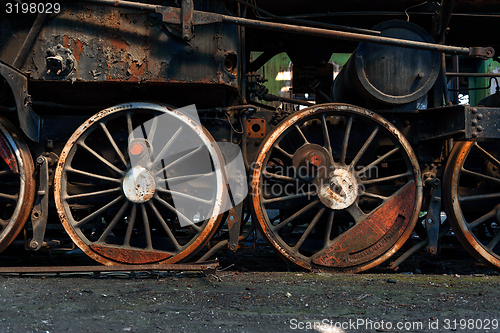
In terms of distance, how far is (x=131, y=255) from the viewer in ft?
11.1

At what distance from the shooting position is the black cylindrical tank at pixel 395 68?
12.0ft

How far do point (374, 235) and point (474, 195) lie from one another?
1159 millimetres

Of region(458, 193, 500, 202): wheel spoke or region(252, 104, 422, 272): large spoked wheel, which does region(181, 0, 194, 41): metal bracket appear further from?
region(458, 193, 500, 202): wheel spoke

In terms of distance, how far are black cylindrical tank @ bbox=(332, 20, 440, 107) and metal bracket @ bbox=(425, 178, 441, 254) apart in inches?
32.4

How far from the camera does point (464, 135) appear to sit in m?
3.40

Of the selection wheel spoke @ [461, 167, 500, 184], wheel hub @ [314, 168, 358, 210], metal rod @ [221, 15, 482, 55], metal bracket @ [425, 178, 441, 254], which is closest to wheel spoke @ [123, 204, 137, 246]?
wheel hub @ [314, 168, 358, 210]

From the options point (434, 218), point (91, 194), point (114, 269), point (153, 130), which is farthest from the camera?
point (434, 218)

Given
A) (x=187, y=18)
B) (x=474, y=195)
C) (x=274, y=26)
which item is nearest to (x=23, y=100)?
(x=187, y=18)

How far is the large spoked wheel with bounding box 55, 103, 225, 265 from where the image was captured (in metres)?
3.37

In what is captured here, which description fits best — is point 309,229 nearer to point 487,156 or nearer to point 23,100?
point 487,156

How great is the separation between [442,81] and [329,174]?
1.51 meters

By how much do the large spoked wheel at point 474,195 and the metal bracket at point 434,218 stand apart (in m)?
0.08

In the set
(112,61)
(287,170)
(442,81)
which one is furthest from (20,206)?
(442,81)

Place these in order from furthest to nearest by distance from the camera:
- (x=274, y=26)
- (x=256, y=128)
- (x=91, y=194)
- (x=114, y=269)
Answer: (x=256, y=128) → (x=91, y=194) → (x=274, y=26) → (x=114, y=269)
